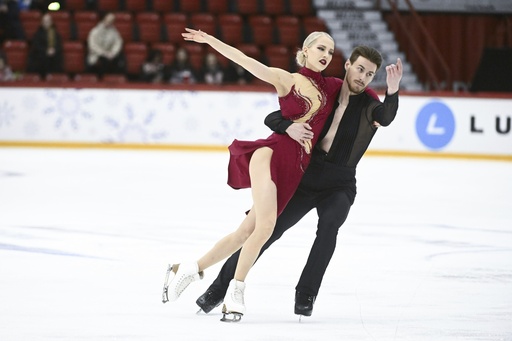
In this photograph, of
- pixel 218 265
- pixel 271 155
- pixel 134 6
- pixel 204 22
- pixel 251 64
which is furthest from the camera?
pixel 134 6

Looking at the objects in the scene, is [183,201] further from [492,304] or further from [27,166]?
[492,304]

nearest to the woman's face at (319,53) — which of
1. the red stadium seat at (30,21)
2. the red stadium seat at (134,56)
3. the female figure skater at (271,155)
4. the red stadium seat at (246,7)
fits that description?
the female figure skater at (271,155)

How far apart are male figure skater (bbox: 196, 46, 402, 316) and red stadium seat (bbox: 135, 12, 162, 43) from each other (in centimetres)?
1118

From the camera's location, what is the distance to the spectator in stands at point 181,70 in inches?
554

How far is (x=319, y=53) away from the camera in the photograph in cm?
443

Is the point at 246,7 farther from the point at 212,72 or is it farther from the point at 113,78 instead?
the point at 113,78

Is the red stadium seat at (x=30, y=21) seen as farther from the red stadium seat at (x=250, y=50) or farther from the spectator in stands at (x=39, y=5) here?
the red stadium seat at (x=250, y=50)

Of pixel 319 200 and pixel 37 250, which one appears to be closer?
pixel 319 200

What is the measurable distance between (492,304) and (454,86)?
512 inches

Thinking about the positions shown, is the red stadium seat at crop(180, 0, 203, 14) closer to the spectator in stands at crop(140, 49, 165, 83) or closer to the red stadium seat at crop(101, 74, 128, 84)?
the spectator in stands at crop(140, 49, 165, 83)

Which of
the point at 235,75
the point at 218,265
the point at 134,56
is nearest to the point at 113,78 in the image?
the point at 134,56

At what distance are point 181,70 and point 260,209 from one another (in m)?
10.00

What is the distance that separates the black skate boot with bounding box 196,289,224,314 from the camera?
4.54m

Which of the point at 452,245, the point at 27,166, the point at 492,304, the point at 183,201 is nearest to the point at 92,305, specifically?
the point at 492,304
